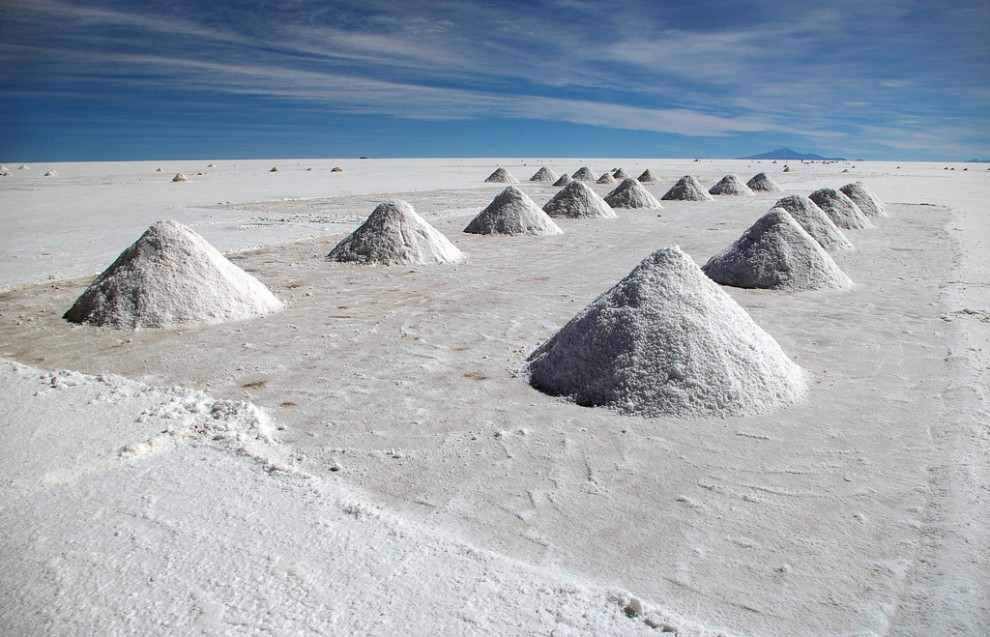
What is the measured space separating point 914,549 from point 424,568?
5.61 ft

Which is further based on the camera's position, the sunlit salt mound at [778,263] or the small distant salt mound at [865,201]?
the small distant salt mound at [865,201]

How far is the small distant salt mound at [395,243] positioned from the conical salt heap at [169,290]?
2.53m

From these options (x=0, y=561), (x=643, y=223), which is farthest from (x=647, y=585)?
(x=643, y=223)

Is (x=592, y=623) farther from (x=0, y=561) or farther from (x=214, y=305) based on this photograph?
(x=214, y=305)

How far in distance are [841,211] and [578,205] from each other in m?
4.91

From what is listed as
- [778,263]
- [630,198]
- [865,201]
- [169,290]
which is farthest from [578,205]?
[169,290]

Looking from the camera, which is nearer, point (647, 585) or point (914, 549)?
point (647, 585)

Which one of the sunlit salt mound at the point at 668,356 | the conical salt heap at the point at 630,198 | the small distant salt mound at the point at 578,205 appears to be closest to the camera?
A: the sunlit salt mound at the point at 668,356

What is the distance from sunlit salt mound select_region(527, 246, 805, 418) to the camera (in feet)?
11.8

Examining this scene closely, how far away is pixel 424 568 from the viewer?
2.24 meters

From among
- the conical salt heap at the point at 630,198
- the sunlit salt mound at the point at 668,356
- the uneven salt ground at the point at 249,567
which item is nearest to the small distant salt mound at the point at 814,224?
the sunlit salt mound at the point at 668,356

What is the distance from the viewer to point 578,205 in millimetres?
14172

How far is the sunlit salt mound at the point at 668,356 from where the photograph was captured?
361cm

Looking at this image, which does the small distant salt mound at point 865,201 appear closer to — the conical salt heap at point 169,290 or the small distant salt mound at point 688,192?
the small distant salt mound at point 688,192
